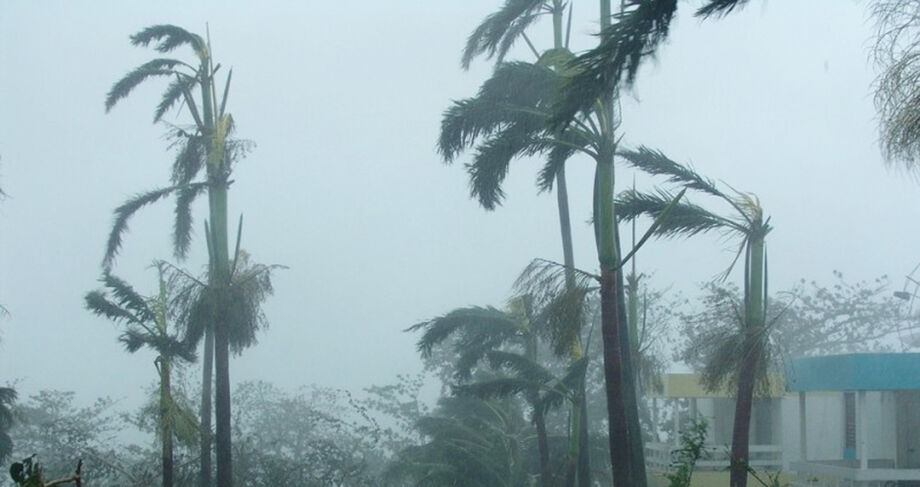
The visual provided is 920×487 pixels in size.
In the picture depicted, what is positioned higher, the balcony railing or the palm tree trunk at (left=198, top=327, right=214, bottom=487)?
the palm tree trunk at (left=198, top=327, right=214, bottom=487)

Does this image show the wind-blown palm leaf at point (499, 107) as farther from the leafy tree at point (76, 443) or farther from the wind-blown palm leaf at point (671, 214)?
the leafy tree at point (76, 443)

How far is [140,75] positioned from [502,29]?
720 centimetres

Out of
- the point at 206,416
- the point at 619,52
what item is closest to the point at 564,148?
the point at 619,52

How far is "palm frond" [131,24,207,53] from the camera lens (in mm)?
20344

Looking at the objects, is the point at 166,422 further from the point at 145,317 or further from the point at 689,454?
the point at 689,454

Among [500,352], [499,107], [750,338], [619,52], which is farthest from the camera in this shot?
[500,352]

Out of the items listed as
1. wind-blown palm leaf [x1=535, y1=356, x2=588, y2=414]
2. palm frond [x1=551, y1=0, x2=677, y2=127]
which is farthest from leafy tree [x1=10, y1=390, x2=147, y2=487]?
palm frond [x1=551, y1=0, x2=677, y2=127]

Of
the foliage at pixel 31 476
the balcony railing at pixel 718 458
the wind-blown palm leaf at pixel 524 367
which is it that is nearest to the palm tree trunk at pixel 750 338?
the wind-blown palm leaf at pixel 524 367

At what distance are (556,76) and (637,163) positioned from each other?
2.03 m

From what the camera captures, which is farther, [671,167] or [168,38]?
[168,38]

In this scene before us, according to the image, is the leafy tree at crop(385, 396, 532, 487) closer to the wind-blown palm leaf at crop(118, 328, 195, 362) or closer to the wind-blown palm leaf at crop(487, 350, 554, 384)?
the wind-blown palm leaf at crop(487, 350, 554, 384)

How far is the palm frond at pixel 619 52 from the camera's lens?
7840 mm

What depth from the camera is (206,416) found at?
72.7 feet

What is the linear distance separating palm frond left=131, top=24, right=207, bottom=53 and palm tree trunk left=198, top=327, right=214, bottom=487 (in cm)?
542
